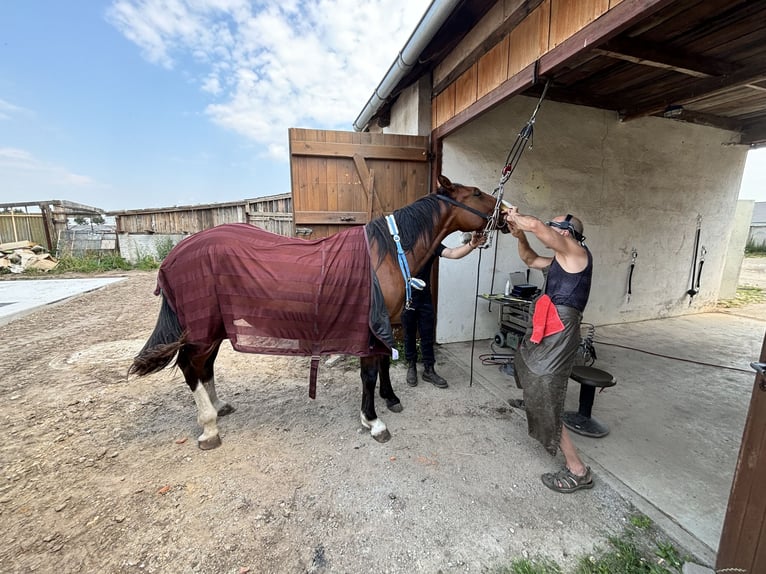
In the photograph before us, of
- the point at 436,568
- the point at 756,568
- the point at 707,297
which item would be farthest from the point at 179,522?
the point at 707,297

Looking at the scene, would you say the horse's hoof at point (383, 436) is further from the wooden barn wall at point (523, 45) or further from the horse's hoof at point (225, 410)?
the wooden barn wall at point (523, 45)

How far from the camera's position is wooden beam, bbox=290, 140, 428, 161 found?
3.01m

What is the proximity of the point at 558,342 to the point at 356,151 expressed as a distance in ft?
8.14

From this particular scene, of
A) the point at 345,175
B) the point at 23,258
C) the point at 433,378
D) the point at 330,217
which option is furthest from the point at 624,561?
the point at 23,258

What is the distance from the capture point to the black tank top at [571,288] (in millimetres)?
1589

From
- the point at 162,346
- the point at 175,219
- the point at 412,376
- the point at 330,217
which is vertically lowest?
the point at 412,376

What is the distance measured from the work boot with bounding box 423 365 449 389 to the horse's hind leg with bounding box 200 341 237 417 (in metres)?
1.60

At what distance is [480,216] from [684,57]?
2.45 m

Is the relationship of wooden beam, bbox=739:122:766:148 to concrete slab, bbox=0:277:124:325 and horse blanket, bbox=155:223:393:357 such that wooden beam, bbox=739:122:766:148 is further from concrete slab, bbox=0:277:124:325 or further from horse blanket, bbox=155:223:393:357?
concrete slab, bbox=0:277:124:325

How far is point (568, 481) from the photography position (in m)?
1.67

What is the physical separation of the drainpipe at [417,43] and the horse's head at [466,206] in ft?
3.87

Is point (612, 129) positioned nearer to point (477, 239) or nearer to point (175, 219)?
point (477, 239)

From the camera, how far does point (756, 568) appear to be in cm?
103

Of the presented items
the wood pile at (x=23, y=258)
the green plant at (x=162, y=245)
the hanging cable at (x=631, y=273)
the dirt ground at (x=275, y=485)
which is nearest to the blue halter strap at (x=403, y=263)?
the dirt ground at (x=275, y=485)
